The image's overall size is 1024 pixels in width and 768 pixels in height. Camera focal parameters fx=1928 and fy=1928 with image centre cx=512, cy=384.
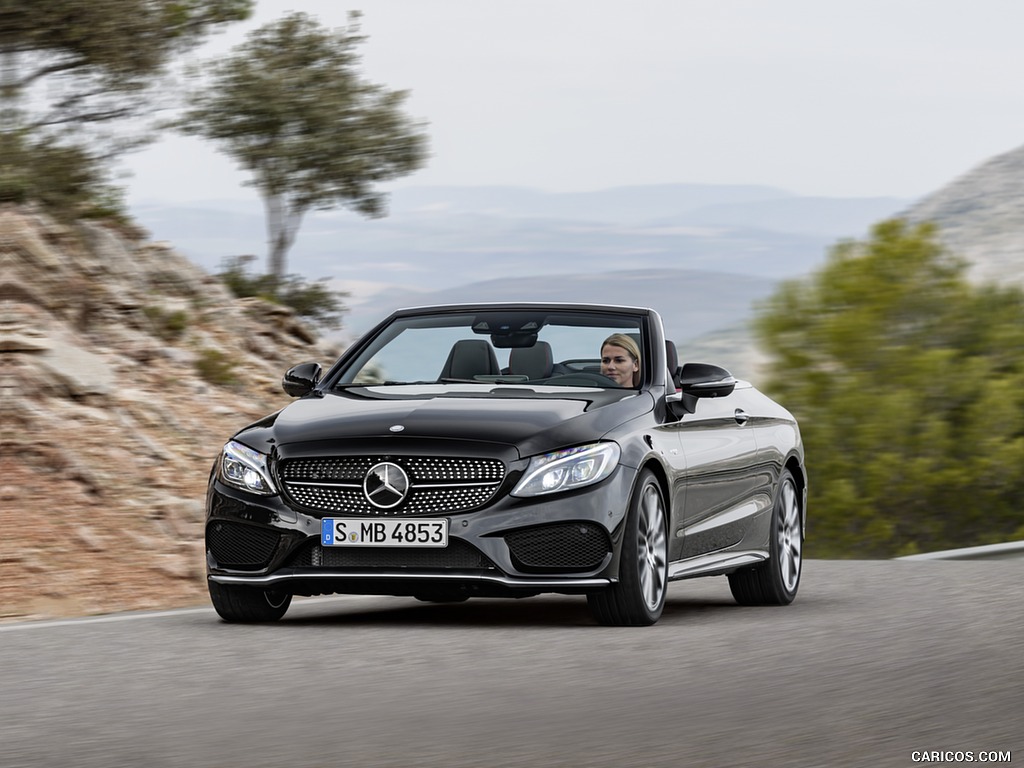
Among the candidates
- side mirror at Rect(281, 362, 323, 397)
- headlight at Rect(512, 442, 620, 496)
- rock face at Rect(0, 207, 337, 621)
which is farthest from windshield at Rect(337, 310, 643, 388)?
rock face at Rect(0, 207, 337, 621)

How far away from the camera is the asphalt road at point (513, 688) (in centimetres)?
607

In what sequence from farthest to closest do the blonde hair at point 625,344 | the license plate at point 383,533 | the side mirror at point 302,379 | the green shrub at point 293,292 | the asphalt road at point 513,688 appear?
the green shrub at point 293,292
the blonde hair at point 625,344
the side mirror at point 302,379
the license plate at point 383,533
the asphalt road at point 513,688

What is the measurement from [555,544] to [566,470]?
13.4 inches

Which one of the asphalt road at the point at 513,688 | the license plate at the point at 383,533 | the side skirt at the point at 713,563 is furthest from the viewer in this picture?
the side skirt at the point at 713,563

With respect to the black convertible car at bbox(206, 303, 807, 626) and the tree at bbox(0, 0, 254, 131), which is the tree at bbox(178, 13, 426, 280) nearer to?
the tree at bbox(0, 0, 254, 131)

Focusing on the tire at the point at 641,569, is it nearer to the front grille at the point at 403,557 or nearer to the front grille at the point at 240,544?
the front grille at the point at 403,557

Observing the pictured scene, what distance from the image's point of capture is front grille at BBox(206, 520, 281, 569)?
898cm

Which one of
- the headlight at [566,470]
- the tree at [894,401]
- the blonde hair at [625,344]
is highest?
the headlight at [566,470]

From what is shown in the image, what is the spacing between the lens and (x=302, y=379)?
10086 millimetres

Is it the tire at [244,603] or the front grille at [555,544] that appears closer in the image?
the front grille at [555,544]

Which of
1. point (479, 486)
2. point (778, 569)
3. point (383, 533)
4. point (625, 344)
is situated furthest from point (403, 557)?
point (778, 569)

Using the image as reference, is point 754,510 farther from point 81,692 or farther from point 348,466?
point 81,692

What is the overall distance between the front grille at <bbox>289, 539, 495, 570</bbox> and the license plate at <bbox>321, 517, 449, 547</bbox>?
29 millimetres

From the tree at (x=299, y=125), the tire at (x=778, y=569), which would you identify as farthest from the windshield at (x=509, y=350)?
the tree at (x=299, y=125)
